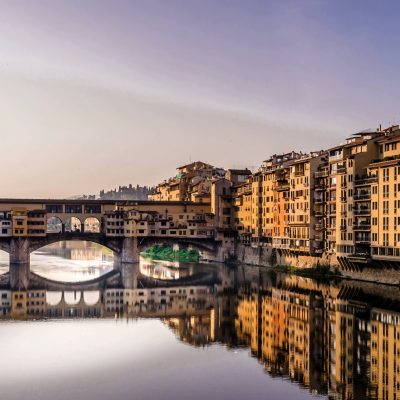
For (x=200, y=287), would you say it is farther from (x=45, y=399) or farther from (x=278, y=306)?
(x=45, y=399)

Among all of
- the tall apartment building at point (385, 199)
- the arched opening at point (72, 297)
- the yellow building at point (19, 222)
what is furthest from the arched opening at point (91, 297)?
the yellow building at point (19, 222)

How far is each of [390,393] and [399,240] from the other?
1074 inches

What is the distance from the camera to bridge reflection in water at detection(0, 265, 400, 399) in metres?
29.5

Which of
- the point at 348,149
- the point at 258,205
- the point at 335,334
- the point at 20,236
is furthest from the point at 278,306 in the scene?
the point at 20,236

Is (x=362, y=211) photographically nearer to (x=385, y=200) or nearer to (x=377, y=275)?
(x=385, y=200)

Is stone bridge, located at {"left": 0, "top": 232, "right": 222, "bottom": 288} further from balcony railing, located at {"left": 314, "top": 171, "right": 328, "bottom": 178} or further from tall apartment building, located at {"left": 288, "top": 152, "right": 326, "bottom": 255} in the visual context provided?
balcony railing, located at {"left": 314, "top": 171, "right": 328, "bottom": 178}

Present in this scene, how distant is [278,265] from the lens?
72.9m

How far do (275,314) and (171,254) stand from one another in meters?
57.7

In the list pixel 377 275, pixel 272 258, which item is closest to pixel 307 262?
pixel 272 258

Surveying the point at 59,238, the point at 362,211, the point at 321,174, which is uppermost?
the point at 321,174

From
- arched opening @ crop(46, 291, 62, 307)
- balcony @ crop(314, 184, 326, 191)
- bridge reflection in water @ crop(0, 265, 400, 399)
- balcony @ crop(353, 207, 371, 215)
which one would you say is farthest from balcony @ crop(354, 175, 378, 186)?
arched opening @ crop(46, 291, 62, 307)

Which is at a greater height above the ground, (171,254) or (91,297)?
(171,254)

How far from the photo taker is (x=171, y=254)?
10094cm

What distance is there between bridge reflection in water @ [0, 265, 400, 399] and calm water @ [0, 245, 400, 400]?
0.08 meters
